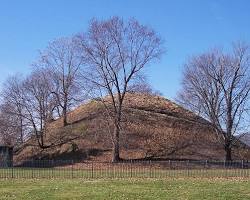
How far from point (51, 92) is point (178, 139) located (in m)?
15.1

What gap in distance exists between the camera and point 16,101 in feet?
180

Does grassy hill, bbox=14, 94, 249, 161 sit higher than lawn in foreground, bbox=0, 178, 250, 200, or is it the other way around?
grassy hill, bbox=14, 94, 249, 161

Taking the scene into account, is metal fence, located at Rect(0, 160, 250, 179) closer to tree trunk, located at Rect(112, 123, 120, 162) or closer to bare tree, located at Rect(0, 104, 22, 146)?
tree trunk, located at Rect(112, 123, 120, 162)

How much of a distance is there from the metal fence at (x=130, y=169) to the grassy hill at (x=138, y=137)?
14.9 feet

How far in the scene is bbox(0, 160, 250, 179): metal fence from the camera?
30812 millimetres

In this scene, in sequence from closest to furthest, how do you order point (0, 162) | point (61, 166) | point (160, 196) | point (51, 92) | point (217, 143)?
point (160, 196) < point (61, 166) < point (0, 162) < point (217, 143) < point (51, 92)

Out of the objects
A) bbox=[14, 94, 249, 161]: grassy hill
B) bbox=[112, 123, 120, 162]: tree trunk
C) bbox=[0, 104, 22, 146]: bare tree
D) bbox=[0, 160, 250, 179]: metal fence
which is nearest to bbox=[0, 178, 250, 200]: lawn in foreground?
bbox=[0, 160, 250, 179]: metal fence

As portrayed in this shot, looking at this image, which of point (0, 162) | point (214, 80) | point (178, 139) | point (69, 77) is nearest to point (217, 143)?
point (178, 139)

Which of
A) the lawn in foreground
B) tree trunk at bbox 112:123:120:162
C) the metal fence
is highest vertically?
tree trunk at bbox 112:123:120:162

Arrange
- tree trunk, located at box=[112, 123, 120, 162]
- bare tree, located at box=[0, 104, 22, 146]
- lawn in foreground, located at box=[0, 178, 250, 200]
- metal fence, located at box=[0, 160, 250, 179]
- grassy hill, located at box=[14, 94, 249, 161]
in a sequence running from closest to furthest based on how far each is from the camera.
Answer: lawn in foreground, located at box=[0, 178, 250, 200]
metal fence, located at box=[0, 160, 250, 179]
tree trunk, located at box=[112, 123, 120, 162]
grassy hill, located at box=[14, 94, 249, 161]
bare tree, located at box=[0, 104, 22, 146]

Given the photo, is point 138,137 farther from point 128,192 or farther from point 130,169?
point 128,192

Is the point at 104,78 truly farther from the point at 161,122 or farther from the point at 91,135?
the point at 161,122

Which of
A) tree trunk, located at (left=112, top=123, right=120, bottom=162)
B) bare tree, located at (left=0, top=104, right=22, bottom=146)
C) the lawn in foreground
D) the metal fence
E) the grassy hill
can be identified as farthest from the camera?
bare tree, located at (left=0, top=104, right=22, bottom=146)

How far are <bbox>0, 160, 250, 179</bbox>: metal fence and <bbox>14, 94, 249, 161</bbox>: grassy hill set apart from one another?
454cm
